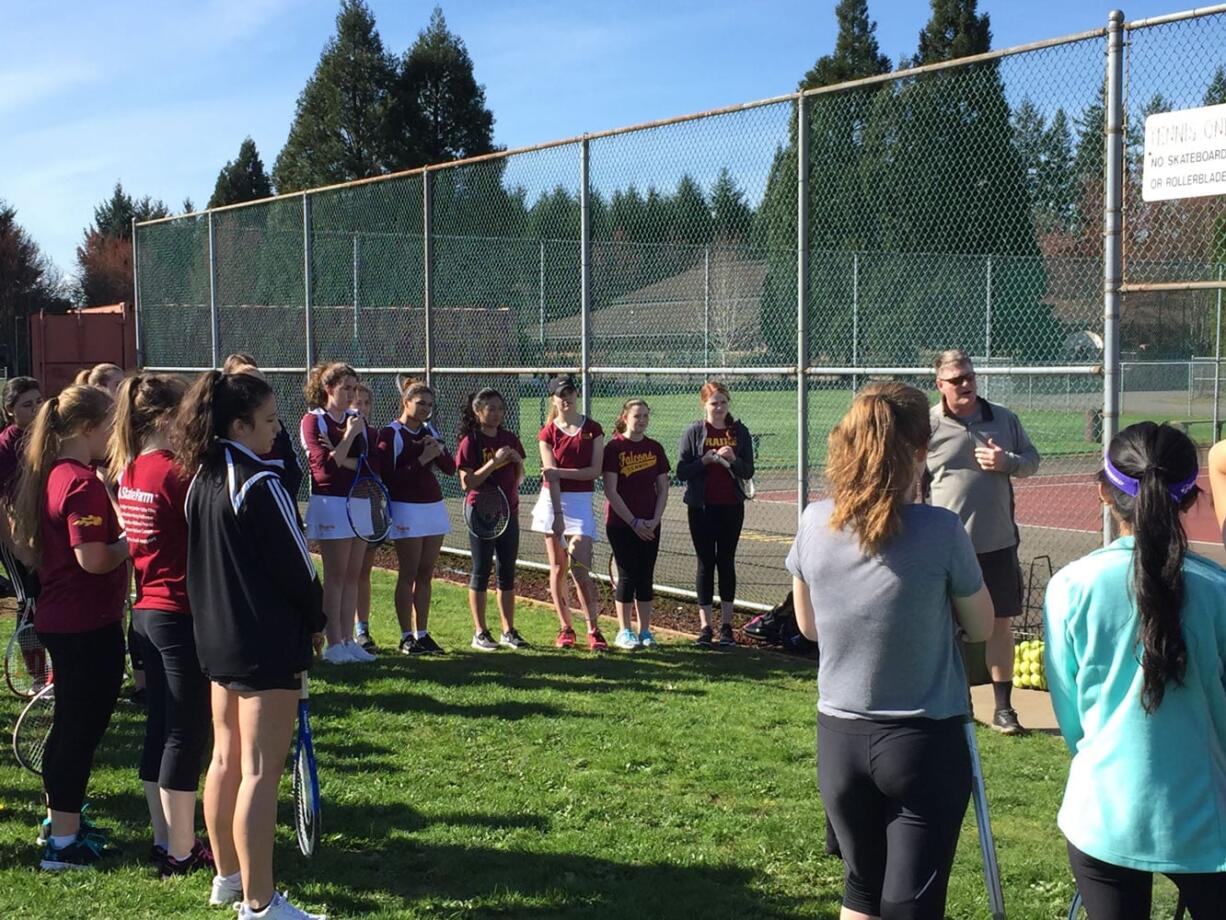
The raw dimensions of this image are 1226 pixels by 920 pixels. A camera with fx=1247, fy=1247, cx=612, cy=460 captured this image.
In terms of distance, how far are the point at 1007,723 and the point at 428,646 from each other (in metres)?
4.00

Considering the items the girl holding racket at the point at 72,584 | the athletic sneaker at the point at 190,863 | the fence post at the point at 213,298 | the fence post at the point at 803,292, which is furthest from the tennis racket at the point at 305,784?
the fence post at the point at 213,298

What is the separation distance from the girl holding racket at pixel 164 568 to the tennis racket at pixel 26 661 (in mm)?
2024

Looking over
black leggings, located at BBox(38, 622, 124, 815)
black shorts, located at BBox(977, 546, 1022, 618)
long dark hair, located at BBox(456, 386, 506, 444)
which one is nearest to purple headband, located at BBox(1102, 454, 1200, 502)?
black leggings, located at BBox(38, 622, 124, 815)

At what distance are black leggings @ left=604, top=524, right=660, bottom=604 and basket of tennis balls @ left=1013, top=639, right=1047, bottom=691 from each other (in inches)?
98.8

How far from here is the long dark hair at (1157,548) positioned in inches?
103

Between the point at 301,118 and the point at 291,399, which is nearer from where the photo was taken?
the point at 291,399

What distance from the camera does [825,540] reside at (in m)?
3.18

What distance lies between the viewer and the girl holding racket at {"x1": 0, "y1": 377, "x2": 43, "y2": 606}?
614cm

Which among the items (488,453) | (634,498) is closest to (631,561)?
(634,498)

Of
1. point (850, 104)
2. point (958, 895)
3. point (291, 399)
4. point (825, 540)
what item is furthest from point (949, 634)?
point (291, 399)

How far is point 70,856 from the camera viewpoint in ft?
15.9

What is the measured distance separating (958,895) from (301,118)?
56.1m

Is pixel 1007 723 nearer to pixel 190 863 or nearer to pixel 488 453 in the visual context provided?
pixel 488 453

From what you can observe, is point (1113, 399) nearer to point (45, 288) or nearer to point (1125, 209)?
point (1125, 209)
